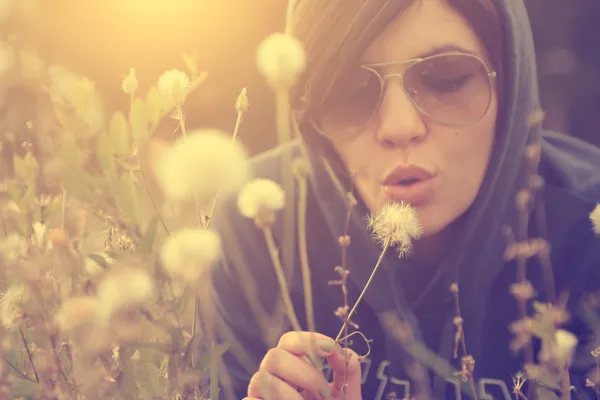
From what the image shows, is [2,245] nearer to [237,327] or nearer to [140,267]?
[140,267]

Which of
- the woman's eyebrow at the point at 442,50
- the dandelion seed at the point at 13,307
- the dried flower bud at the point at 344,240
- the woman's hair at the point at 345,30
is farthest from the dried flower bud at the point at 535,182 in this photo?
the dandelion seed at the point at 13,307

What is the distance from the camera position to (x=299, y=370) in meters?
0.74

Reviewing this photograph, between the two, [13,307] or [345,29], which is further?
[345,29]

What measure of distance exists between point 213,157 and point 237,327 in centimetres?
71

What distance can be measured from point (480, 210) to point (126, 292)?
0.75 m

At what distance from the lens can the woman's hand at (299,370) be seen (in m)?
0.71

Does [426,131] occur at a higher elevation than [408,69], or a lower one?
lower

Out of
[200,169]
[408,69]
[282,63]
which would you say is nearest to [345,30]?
[408,69]

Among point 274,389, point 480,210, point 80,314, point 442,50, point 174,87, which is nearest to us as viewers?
point 80,314

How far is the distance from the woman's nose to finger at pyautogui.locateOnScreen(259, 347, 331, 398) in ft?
1.35

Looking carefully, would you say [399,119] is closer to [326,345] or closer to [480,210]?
[480,210]

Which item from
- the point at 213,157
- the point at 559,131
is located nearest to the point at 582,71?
the point at 559,131

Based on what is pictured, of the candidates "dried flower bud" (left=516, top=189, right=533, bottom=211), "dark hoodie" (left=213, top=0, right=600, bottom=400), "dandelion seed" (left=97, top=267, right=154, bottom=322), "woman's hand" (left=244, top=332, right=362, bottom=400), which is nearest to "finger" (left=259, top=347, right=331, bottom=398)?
"woman's hand" (left=244, top=332, right=362, bottom=400)

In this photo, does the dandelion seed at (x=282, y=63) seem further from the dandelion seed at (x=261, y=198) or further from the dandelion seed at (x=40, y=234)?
the dandelion seed at (x=40, y=234)
